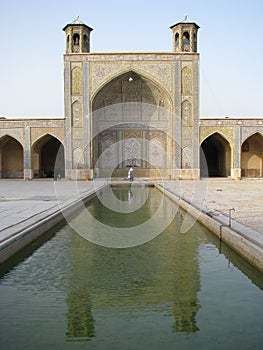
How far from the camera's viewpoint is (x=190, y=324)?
276 cm

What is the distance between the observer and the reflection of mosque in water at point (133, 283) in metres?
2.91

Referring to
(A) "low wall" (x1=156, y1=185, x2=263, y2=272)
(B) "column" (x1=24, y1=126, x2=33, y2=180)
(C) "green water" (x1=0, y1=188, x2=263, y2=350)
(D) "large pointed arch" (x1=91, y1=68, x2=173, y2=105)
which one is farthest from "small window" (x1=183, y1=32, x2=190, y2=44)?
(C) "green water" (x1=0, y1=188, x2=263, y2=350)

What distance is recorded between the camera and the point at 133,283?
3627 mm

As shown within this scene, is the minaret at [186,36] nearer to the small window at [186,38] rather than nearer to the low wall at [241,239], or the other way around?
the small window at [186,38]

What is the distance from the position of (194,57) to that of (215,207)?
11803 millimetres

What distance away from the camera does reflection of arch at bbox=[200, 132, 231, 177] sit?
1904 cm

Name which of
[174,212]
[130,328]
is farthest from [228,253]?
[174,212]

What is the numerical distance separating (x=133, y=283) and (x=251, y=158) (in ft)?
56.1

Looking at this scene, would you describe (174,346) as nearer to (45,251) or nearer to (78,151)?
(45,251)

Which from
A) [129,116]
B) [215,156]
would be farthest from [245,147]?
[129,116]

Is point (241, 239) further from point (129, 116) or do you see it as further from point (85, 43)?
point (129, 116)

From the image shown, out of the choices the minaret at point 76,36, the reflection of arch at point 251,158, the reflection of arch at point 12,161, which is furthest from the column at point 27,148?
the reflection of arch at point 251,158

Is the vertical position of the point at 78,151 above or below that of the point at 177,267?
above

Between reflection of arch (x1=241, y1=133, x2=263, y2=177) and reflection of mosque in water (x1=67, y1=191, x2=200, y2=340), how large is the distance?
1512 cm
